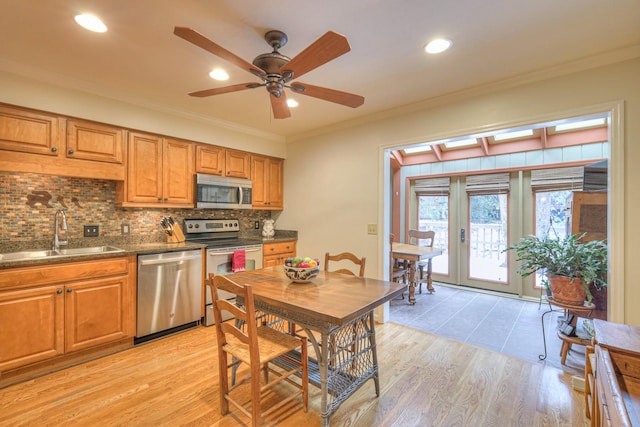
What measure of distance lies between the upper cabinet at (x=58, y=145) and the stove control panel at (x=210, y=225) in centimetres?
93

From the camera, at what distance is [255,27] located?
188cm

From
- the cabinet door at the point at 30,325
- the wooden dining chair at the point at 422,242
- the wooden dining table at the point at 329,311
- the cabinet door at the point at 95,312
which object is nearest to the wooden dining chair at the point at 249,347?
the wooden dining table at the point at 329,311

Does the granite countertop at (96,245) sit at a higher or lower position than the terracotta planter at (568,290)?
higher

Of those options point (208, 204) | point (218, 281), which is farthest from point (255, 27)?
point (208, 204)

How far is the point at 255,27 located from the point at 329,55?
2.23ft

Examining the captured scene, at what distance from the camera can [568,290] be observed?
7.55ft

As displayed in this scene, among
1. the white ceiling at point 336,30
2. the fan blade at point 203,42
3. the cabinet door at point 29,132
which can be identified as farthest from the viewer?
the cabinet door at point 29,132

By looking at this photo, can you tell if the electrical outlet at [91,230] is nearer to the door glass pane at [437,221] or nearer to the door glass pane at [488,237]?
the door glass pane at [437,221]

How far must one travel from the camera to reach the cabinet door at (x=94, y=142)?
8.74 feet

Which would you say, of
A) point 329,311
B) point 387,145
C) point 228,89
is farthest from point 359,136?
point 329,311

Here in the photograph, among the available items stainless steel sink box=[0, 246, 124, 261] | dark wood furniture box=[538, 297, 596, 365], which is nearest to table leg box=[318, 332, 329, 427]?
dark wood furniture box=[538, 297, 596, 365]

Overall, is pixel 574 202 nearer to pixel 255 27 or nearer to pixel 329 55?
pixel 329 55

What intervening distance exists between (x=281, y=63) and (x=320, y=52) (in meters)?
0.49

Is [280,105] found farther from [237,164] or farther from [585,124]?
[585,124]
